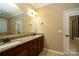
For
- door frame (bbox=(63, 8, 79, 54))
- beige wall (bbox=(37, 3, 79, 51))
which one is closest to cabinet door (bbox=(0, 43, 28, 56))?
beige wall (bbox=(37, 3, 79, 51))

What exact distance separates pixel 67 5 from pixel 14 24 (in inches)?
45.8

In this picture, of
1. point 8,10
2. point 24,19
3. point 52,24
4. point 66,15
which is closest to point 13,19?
point 8,10

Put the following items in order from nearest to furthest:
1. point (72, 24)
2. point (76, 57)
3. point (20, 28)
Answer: point (76, 57) < point (72, 24) < point (20, 28)

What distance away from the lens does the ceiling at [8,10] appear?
1.83m

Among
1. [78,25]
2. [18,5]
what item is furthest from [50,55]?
[18,5]

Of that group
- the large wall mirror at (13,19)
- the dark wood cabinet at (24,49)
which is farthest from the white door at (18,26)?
the dark wood cabinet at (24,49)

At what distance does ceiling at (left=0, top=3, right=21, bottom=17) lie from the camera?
183 centimetres

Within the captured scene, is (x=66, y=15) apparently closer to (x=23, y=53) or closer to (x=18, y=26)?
(x=18, y=26)

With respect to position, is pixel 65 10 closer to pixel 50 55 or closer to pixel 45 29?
pixel 45 29

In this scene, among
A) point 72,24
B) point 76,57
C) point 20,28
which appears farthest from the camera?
point 20,28

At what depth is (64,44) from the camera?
2094 millimetres

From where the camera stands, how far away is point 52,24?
2189 mm

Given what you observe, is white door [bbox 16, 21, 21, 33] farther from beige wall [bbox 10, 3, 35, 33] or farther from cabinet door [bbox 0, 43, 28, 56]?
cabinet door [bbox 0, 43, 28, 56]

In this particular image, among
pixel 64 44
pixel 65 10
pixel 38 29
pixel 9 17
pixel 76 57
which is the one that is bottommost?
pixel 76 57
